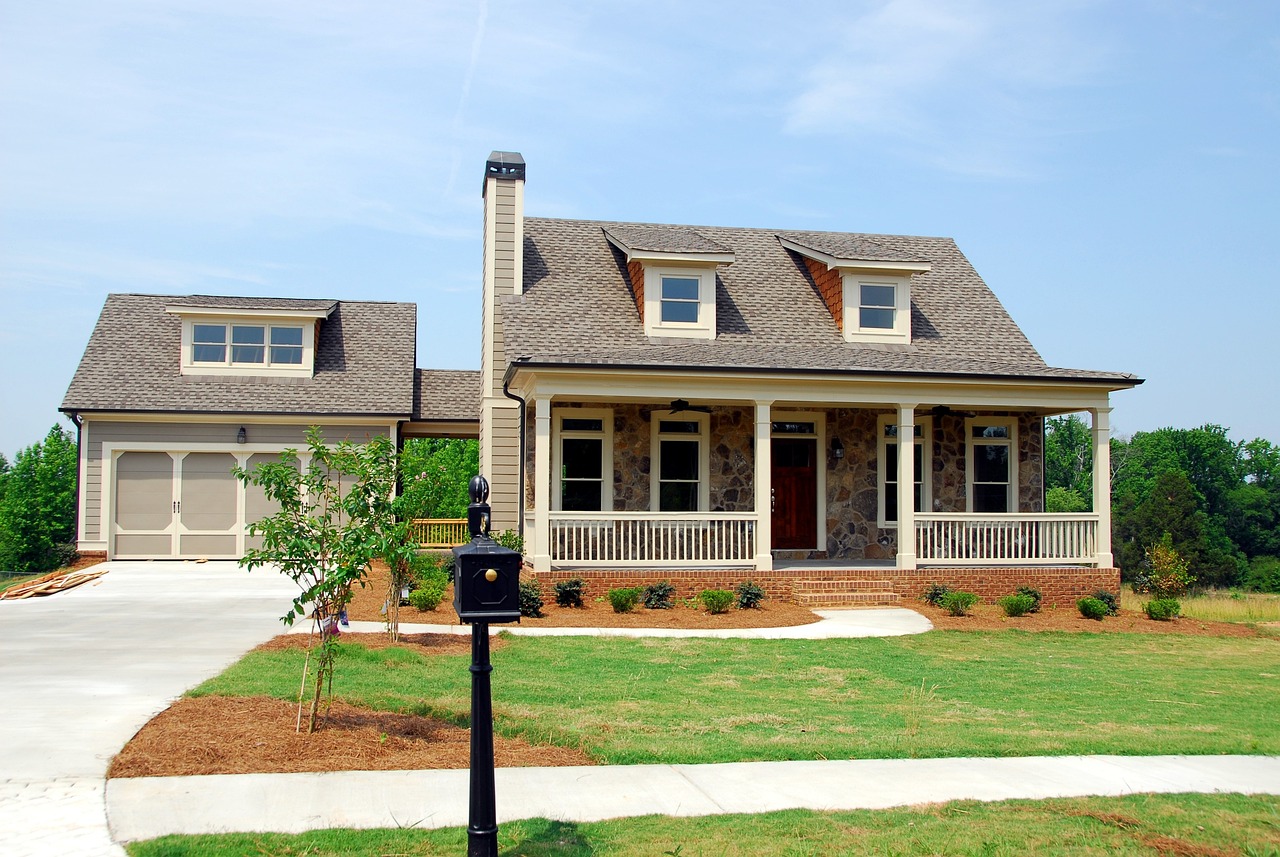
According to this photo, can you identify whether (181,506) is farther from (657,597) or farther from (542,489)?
(657,597)

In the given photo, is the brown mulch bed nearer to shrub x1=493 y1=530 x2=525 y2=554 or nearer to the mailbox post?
shrub x1=493 y1=530 x2=525 y2=554

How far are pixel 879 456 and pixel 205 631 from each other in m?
12.4

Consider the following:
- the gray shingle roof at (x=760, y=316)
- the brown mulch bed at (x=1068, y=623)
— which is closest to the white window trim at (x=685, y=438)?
the gray shingle roof at (x=760, y=316)

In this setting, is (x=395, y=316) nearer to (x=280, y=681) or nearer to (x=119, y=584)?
(x=119, y=584)

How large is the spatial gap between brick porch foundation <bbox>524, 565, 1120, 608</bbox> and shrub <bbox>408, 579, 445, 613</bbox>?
1.69 m

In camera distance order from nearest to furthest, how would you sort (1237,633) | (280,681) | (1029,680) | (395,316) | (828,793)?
(828,793) → (280,681) → (1029,680) → (1237,633) → (395,316)

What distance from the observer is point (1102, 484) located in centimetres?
1873

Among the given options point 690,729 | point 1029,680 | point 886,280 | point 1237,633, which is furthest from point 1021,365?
point 690,729

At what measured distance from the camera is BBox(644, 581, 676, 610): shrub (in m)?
16.4

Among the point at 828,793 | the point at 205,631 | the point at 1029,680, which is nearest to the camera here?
the point at 828,793

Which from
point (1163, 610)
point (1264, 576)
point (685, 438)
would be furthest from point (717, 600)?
point (1264, 576)

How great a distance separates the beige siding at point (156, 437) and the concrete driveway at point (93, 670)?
338cm

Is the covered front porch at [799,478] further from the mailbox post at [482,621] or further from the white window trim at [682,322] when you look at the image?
the mailbox post at [482,621]

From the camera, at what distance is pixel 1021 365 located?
19734 mm
